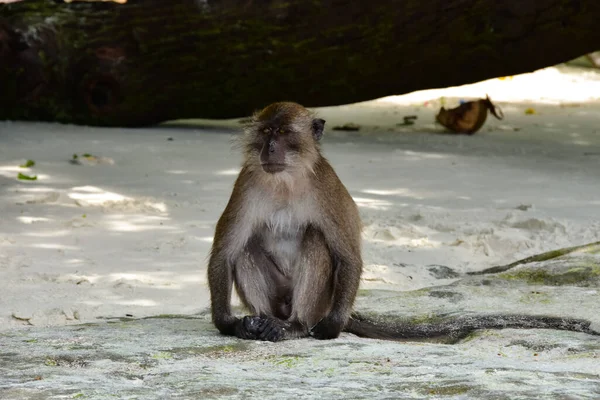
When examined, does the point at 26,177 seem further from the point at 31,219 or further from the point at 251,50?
the point at 251,50

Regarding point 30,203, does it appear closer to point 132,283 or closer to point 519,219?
point 132,283

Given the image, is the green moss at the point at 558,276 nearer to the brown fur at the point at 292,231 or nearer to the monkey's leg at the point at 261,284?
the brown fur at the point at 292,231

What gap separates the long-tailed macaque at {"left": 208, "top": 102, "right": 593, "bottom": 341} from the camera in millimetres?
5371

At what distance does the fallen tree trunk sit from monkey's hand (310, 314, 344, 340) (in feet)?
21.8

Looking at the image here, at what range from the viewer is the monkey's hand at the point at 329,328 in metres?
5.28

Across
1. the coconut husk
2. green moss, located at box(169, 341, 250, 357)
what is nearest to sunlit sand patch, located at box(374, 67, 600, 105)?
the coconut husk

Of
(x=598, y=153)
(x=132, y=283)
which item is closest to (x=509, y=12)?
(x=598, y=153)

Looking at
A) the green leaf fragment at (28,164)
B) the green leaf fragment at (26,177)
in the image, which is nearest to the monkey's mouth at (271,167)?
the green leaf fragment at (26,177)

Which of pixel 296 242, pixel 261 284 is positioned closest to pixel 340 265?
pixel 296 242

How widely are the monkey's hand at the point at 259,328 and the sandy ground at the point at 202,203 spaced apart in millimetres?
1458

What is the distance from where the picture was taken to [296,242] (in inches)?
218

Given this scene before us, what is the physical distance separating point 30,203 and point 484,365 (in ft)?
18.7

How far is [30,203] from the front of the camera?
9039mm

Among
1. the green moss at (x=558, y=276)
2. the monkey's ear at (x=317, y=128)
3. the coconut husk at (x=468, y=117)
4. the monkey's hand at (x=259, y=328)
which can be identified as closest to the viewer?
the monkey's hand at (x=259, y=328)
